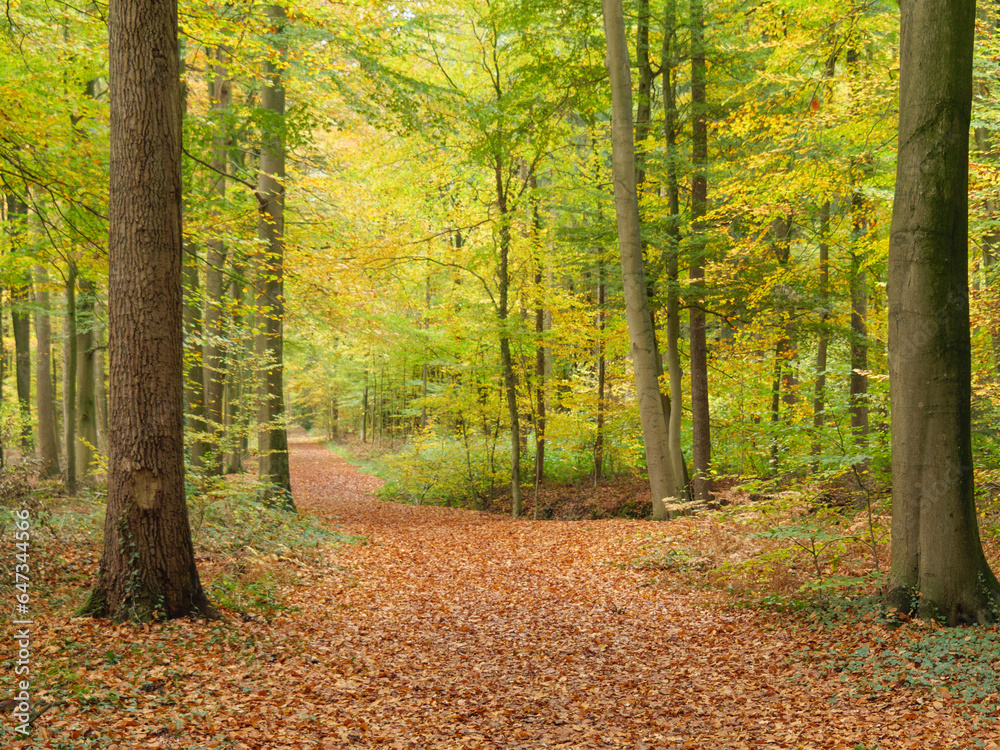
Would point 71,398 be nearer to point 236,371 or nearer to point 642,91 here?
point 236,371

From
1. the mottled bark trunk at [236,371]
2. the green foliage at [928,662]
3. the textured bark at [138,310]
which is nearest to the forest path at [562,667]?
the green foliage at [928,662]

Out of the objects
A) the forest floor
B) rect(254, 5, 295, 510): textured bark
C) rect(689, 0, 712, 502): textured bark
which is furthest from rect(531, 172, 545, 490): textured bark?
the forest floor

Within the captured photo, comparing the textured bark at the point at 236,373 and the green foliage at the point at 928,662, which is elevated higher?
the textured bark at the point at 236,373

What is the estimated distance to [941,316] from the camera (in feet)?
16.4

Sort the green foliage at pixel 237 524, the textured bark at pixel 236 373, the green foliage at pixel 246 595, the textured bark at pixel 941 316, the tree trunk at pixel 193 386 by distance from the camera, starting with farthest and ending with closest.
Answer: the textured bark at pixel 236 373 < the tree trunk at pixel 193 386 < the green foliage at pixel 237 524 < the green foliage at pixel 246 595 < the textured bark at pixel 941 316

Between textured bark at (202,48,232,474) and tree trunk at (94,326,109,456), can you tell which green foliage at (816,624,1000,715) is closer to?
textured bark at (202,48,232,474)

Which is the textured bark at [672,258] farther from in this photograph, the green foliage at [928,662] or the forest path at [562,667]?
the green foliage at [928,662]

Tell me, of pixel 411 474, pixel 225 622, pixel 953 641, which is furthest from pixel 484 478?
pixel 953 641

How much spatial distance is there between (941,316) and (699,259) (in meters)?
7.00

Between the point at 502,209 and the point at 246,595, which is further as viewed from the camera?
the point at 502,209

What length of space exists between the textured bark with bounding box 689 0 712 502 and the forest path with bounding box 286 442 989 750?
8.77 ft

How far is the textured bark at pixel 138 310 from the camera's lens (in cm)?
512

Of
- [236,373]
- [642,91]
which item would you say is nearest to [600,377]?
[642,91]

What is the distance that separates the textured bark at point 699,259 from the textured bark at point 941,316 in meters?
5.90
